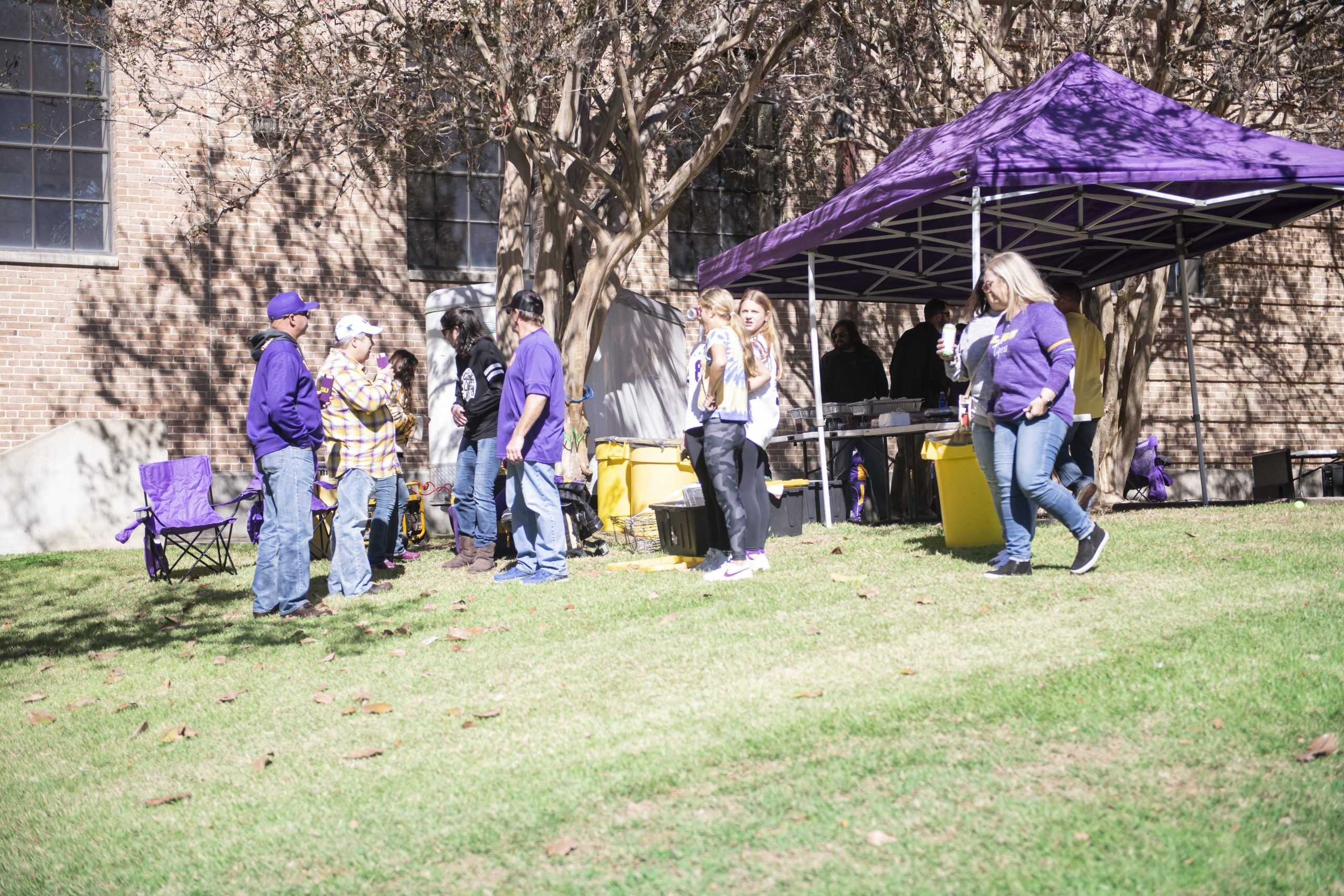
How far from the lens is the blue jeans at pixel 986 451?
7.53 m

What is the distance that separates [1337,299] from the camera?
20.2 m

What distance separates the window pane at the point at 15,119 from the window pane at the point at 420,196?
461 cm

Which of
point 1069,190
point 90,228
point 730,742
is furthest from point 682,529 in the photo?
point 90,228

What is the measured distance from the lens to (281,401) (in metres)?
7.59

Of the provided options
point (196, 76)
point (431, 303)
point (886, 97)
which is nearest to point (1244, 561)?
point (886, 97)

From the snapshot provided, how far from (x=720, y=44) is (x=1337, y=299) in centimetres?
1277

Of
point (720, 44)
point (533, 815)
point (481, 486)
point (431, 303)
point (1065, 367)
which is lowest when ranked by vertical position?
point (533, 815)

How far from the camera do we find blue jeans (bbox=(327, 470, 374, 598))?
830 centimetres

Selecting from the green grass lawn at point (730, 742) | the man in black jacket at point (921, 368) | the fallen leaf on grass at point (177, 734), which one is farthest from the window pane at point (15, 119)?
the fallen leaf on grass at point (177, 734)

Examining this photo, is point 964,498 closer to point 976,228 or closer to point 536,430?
point 976,228

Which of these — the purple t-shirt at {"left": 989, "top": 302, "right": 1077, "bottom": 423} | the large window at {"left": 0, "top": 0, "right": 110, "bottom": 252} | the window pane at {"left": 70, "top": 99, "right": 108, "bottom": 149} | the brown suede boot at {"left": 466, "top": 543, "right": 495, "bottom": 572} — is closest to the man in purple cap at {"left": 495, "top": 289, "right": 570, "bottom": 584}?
the brown suede boot at {"left": 466, "top": 543, "right": 495, "bottom": 572}

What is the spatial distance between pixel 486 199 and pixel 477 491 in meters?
8.68

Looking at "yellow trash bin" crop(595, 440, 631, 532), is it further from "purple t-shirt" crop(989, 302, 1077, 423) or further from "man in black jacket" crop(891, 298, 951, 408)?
"purple t-shirt" crop(989, 302, 1077, 423)

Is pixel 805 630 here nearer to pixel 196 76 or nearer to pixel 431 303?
pixel 431 303
